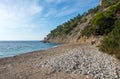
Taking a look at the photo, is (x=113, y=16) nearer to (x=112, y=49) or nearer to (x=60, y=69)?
(x=112, y=49)

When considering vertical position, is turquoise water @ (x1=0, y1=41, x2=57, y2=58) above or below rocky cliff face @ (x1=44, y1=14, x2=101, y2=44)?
below

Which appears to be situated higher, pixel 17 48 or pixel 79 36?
pixel 79 36

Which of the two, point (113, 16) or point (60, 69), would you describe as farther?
Result: point (113, 16)

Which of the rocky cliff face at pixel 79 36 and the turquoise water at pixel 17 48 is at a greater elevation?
the rocky cliff face at pixel 79 36

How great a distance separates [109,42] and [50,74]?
1023cm

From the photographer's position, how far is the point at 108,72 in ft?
40.7

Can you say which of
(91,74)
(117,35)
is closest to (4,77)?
(91,74)

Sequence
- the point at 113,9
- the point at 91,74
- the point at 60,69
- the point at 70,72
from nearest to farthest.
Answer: the point at 91,74, the point at 70,72, the point at 60,69, the point at 113,9

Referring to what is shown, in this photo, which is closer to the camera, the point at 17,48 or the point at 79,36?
the point at 17,48

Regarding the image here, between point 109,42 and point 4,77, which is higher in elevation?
point 109,42

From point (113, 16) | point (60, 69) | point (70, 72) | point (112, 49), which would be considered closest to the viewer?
point (70, 72)

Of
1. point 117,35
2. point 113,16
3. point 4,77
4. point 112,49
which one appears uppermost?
point 113,16

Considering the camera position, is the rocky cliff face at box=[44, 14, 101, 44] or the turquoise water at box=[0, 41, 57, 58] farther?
the rocky cliff face at box=[44, 14, 101, 44]

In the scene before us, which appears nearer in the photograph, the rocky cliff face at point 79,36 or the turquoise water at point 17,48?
the turquoise water at point 17,48
